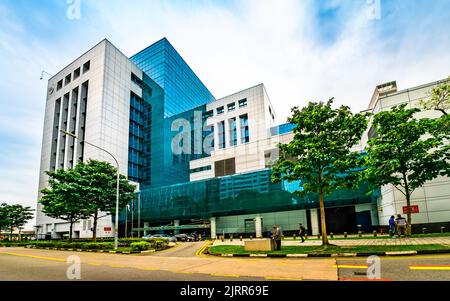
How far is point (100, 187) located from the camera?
32.2 meters

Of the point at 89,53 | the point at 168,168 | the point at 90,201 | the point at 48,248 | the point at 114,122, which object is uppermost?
the point at 89,53

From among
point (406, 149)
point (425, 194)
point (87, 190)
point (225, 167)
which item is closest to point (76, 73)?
point (225, 167)

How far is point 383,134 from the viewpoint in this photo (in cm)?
2141

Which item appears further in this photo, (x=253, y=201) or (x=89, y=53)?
(x=89, y=53)

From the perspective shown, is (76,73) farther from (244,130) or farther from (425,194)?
(425,194)

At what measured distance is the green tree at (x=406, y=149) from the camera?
64.1ft

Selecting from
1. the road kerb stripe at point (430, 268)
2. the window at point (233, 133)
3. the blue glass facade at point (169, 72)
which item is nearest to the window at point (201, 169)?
the window at point (233, 133)

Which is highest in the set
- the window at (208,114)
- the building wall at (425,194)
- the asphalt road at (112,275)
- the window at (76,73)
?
the window at (76,73)

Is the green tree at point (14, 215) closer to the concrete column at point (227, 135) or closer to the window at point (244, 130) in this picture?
the concrete column at point (227, 135)

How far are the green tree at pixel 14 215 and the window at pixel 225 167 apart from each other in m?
42.1

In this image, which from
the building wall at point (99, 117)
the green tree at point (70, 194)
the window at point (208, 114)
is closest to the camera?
the green tree at point (70, 194)

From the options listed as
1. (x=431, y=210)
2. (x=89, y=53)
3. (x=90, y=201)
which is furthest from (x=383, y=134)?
(x=89, y=53)
